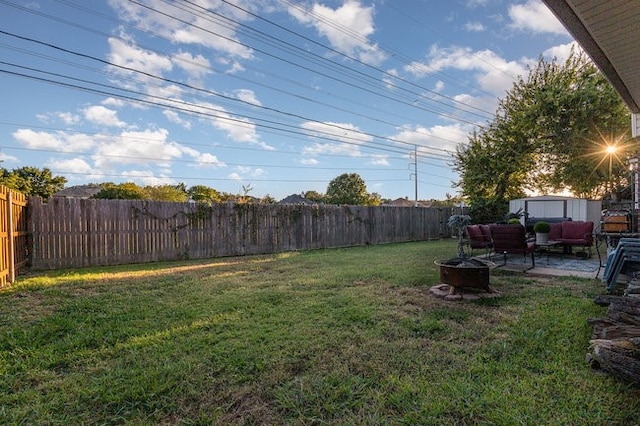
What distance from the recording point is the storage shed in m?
13.7

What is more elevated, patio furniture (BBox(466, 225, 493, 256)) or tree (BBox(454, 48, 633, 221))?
tree (BBox(454, 48, 633, 221))

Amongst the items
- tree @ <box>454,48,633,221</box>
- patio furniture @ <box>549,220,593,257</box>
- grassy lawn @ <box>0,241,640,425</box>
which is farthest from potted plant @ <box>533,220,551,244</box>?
tree @ <box>454,48,633,221</box>

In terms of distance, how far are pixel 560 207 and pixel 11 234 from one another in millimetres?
18270

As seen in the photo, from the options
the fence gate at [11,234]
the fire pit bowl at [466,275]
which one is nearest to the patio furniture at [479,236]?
the fire pit bowl at [466,275]

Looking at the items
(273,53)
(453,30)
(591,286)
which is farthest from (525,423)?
(273,53)

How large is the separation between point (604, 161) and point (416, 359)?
52.5 ft

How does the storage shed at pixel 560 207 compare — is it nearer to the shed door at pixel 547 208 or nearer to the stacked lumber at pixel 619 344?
the shed door at pixel 547 208

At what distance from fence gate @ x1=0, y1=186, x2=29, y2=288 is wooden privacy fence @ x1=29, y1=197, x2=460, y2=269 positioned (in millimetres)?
336

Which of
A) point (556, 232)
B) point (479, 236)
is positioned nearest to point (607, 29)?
point (479, 236)

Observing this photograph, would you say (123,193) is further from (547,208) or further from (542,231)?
(547,208)

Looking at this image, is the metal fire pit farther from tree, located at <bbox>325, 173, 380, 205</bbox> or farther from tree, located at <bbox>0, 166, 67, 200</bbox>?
tree, located at <bbox>325, 173, 380, 205</bbox>

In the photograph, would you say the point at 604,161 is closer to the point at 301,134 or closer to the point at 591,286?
the point at 591,286

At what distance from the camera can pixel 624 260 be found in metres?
3.93

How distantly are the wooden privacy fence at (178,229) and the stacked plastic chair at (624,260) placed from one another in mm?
7916
